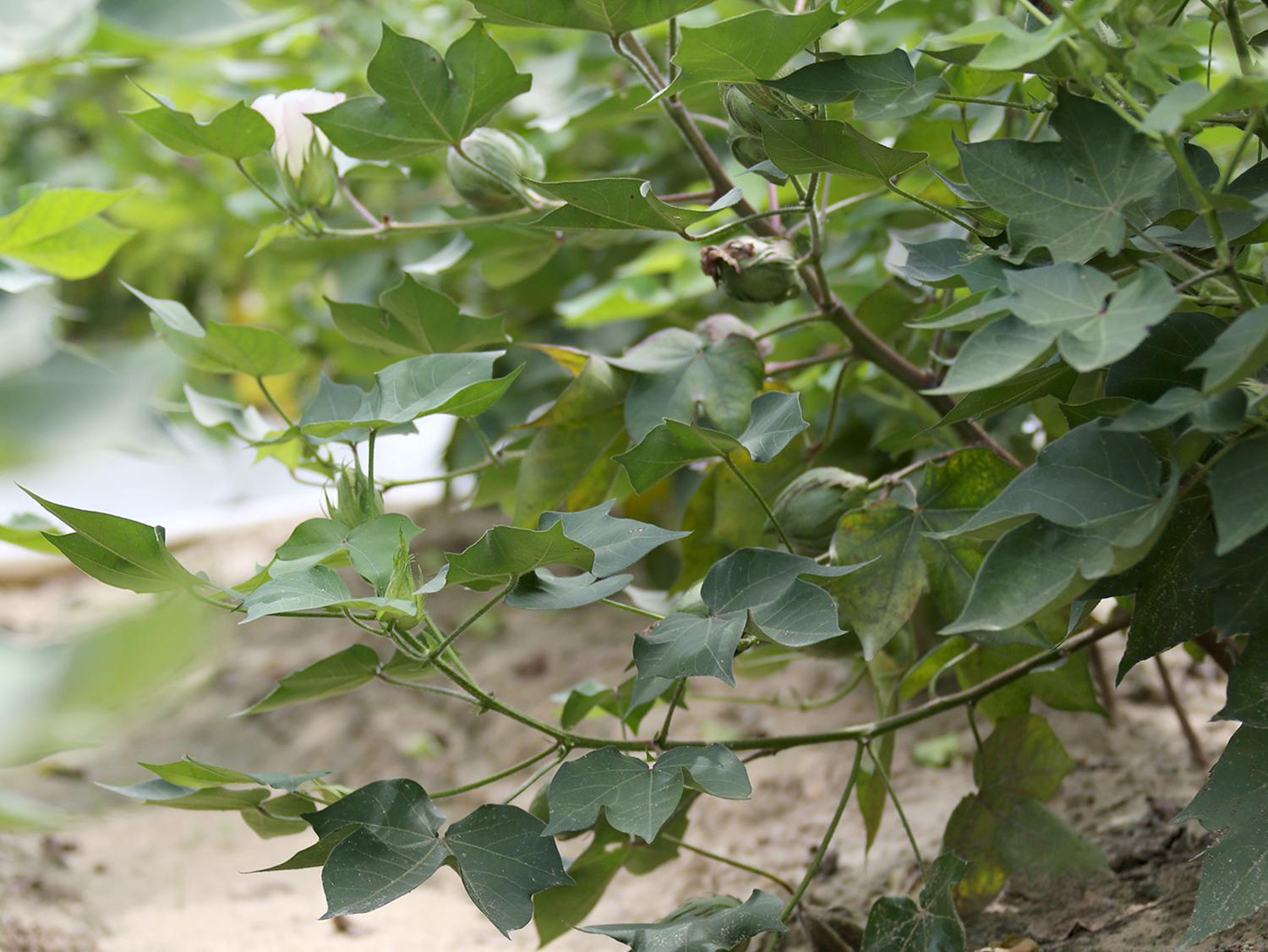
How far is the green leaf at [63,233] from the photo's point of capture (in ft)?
2.76

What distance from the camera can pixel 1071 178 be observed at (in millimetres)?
514

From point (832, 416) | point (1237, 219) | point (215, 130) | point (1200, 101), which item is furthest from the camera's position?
point (832, 416)

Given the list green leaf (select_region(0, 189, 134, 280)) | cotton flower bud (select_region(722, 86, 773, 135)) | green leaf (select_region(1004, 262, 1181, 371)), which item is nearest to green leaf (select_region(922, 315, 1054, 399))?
green leaf (select_region(1004, 262, 1181, 371))

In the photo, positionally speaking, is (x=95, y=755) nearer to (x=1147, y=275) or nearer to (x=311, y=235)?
(x=311, y=235)

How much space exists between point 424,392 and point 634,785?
0.24 m

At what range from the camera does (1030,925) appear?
2.52ft

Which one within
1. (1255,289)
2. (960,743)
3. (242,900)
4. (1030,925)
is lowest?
(242,900)

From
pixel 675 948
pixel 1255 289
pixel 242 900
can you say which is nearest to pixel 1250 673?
pixel 1255 289

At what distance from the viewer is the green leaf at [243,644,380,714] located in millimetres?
626

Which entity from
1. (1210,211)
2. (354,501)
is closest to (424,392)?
(354,501)

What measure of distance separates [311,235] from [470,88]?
0.60 feet

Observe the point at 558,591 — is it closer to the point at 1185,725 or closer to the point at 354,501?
the point at 354,501

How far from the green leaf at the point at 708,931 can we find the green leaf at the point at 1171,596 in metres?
0.22

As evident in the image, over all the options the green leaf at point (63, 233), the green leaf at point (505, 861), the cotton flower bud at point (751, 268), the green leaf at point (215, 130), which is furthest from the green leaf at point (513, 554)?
the green leaf at point (63, 233)
